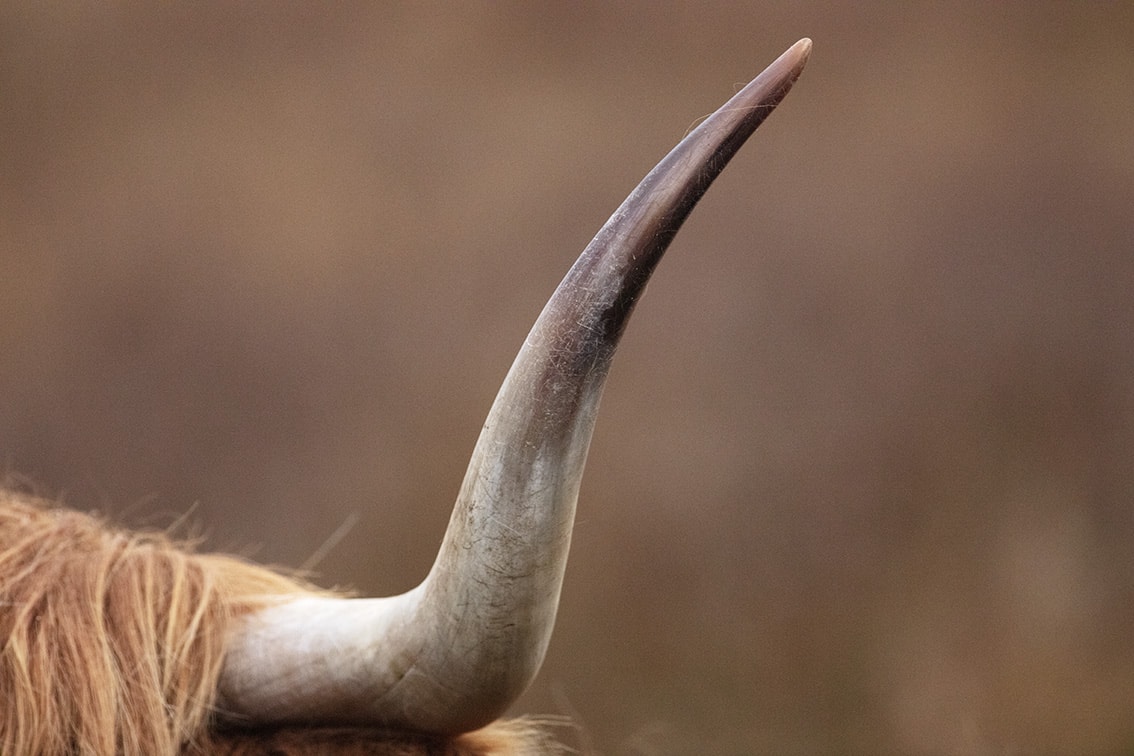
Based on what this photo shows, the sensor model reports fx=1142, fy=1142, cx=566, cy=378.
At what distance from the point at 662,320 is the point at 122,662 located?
3.11 metres

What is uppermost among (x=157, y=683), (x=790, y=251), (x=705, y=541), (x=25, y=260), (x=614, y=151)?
(x=614, y=151)

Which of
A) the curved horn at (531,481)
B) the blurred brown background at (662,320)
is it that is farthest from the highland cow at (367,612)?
the blurred brown background at (662,320)

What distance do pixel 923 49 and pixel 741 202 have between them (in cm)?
82

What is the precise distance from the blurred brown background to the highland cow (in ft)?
8.99

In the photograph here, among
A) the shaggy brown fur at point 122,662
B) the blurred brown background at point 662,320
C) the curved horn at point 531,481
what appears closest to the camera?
the curved horn at point 531,481

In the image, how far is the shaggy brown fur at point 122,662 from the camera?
1020mm

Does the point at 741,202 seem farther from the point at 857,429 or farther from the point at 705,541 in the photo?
the point at 705,541

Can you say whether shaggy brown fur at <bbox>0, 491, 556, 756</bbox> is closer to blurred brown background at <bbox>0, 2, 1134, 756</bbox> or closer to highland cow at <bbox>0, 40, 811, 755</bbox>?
highland cow at <bbox>0, 40, 811, 755</bbox>

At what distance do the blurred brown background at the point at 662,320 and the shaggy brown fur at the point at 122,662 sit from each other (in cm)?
274

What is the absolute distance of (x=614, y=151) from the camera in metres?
4.20

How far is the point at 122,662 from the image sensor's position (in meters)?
1.07

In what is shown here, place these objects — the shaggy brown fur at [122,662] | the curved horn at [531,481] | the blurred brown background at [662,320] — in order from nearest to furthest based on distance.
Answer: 1. the curved horn at [531,481]
2. the shaggy brown fur at [122,662]
3. the blurred brown background at [662,320]

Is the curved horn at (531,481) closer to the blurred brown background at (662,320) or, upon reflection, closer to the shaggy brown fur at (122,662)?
the shaggy brown fur at (122,662)

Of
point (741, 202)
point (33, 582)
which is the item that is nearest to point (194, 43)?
point (741, 202)
